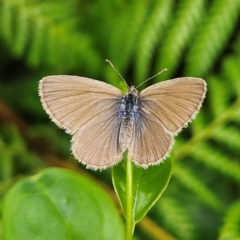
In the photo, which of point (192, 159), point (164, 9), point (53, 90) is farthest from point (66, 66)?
point (53, 90)

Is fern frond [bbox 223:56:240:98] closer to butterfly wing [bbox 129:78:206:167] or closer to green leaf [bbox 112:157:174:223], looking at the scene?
butterfly wing [bbox 129:78:206:167]

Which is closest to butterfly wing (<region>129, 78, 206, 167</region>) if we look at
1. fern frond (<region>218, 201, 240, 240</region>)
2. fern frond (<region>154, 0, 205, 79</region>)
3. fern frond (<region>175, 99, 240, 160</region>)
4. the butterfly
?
the butterfly

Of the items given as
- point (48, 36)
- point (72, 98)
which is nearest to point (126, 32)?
point (48, 36)

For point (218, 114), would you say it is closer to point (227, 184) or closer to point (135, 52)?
point (227, 184)

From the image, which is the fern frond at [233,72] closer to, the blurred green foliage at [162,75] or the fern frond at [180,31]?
the blurred green foliage at [162,75]

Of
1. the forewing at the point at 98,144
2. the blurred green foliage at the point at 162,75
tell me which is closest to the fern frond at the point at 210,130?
the blurred green foliage at the point at 162,75

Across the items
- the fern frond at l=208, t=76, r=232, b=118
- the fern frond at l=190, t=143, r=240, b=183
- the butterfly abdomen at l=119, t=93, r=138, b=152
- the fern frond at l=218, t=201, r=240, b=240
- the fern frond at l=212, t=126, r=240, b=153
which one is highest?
the butterfly abdomen at l=119, t=93, r=138, b=152

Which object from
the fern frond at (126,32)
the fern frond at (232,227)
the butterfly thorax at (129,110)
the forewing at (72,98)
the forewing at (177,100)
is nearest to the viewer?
the forewing at (177,100)
